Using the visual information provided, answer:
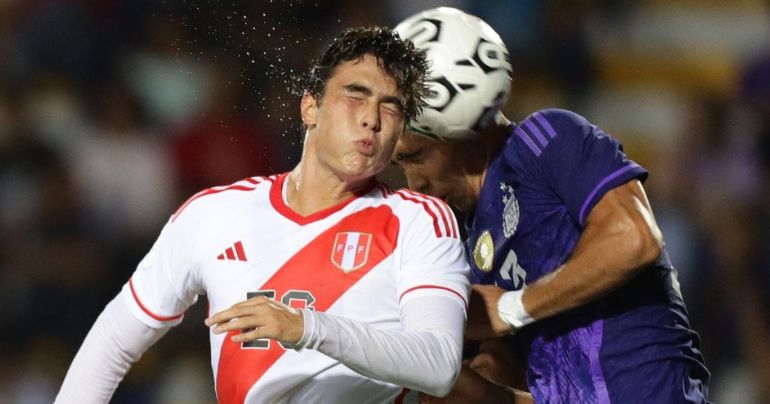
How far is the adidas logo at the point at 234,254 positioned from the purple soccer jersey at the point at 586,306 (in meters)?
0.91

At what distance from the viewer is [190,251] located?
3129mm

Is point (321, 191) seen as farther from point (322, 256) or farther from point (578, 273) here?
point (578, 273)

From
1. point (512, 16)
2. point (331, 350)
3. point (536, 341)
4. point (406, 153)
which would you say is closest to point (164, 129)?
point (512, 16)

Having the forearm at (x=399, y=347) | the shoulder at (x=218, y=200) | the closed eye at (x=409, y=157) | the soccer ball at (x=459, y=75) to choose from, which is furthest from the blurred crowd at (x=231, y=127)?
the forearm at (x=399, y=347)

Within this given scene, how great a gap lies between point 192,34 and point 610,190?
4113 mm

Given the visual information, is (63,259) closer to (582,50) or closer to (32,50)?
(32,50)

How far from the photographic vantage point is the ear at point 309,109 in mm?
3246

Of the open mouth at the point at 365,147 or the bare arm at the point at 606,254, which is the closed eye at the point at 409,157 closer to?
the open mouth at the point at 365,147

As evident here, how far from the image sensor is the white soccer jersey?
294 cm

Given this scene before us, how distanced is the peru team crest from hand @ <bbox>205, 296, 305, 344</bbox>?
58cm

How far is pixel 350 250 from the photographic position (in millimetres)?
3021

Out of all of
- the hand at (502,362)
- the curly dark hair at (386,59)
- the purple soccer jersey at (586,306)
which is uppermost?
the curly dark hair at (386,59)

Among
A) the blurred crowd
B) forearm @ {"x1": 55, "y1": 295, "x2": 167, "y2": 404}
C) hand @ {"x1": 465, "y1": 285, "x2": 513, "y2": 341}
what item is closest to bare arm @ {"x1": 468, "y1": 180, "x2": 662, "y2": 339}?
hand @ {"x1": 465, "y1": 285, "x2": 513, "y2": 341}

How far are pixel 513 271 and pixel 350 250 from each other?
2.25 feet
